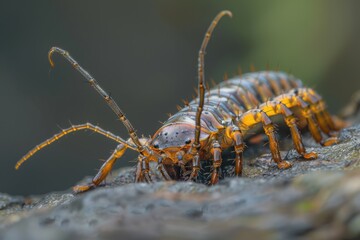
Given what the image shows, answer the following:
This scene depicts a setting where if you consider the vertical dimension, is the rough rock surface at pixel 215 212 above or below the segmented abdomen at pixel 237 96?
above

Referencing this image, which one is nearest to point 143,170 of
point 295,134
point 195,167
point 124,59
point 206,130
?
point 195,167

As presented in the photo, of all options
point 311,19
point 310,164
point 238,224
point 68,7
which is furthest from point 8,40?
point 238,224

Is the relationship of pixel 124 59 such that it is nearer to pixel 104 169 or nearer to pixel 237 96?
pixel 237 96

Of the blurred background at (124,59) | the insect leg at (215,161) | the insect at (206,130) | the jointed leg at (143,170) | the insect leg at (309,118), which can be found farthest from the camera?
the blurred background at (124,59)

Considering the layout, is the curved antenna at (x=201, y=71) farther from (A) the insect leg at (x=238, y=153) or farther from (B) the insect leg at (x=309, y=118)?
(B) the insect leg at (x=309, y=118)

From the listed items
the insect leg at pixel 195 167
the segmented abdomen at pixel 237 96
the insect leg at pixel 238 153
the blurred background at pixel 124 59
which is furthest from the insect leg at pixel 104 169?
the blurred background at pixel 124 59

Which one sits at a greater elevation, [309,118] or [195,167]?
[195,167]

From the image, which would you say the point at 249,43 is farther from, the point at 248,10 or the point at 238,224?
the point at 238,224
